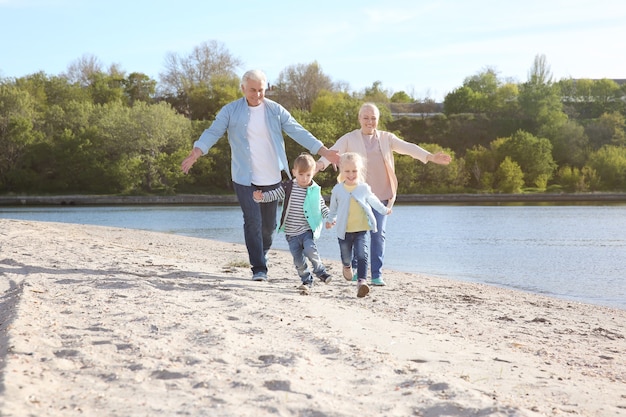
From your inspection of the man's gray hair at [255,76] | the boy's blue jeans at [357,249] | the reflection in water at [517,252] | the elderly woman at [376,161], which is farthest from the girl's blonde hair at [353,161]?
the reflection in water at [517,252]

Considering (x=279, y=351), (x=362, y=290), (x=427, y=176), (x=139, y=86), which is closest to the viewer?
(x=279, y=351)

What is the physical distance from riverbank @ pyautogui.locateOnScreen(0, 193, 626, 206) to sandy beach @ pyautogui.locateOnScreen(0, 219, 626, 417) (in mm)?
52161

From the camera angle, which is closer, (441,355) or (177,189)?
(441,355)

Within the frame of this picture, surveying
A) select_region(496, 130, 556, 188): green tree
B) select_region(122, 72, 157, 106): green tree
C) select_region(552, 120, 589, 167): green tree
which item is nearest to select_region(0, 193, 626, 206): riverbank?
select_region(496, 130, 556, 188): green tree

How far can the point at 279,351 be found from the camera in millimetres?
4625

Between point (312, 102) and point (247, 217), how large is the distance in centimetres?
7984

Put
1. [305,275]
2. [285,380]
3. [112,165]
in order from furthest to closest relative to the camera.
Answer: [112,165], [305,275], [285,380]

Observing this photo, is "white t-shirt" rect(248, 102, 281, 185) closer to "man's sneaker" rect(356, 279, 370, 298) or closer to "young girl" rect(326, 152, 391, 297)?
"young girl" rect(326, 152, 391, 297)

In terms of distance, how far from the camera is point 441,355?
16.3ft

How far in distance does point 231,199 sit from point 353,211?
53.9 m

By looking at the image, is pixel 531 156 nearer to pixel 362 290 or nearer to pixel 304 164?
pixel 304 164

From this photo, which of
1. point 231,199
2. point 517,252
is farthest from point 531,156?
point 517,252

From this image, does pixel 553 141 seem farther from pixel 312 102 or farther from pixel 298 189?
pixel 298 189

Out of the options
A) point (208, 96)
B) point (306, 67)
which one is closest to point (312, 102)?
point (306, 67)
